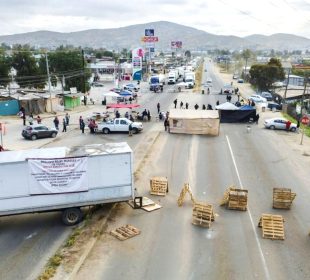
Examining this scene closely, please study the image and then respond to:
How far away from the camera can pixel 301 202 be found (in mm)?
19703

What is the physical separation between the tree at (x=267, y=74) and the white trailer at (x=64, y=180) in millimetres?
73548

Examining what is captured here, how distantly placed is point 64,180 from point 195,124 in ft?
73.7

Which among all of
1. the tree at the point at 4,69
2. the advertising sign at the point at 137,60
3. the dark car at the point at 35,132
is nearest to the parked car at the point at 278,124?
the dark car at the point at 35,132

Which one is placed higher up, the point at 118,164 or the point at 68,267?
the point at 118,164

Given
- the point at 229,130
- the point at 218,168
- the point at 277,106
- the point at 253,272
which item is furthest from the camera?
the point at 277,106

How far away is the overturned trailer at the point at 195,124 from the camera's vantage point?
121ft

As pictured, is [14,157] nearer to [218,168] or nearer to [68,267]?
[68,267]

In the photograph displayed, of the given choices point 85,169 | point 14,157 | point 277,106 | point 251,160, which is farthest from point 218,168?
point 277,106

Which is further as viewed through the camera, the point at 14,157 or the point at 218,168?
the point at 218,168

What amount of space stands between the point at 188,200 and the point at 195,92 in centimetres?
6260

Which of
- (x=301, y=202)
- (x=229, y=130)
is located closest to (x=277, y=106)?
(x=229, y=130)

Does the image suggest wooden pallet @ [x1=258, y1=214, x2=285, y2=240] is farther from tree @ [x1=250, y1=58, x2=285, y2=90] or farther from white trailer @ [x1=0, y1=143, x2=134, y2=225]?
tree @ [x1=250, y1=58, x2=285, y2=90]

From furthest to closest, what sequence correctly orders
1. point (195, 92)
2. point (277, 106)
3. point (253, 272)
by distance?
point (195, 92), point (277, 106), point (253, 272)

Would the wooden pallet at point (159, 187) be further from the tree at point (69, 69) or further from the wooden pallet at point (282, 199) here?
the tree at point (69, 69)
